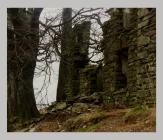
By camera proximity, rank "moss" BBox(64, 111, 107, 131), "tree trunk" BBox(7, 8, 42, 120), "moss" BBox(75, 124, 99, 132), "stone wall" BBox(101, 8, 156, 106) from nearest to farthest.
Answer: "moss" BBox(75, 124, 99, 132) < "moss" BBox(64, 111, 107, 131) < "stone wall" BBox(101, 8, 156, 106) < "tree trunk" BBox(7, 8, 42, 120)

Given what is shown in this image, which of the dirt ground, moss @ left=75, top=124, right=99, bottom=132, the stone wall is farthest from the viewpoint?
the stone wall

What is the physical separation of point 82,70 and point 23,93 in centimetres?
377

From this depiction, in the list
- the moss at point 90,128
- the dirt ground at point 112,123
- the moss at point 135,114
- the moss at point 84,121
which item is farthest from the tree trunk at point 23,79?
the moss at point 135,114

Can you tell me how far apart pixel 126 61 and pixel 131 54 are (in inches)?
40.5

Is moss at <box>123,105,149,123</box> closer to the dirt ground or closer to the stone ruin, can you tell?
the dirt ground

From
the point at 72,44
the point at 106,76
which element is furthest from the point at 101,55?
the point at 72,44

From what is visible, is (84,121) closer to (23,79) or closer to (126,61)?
(126,61)

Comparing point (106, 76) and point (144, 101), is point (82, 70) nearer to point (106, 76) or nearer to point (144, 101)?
point (106, 76)

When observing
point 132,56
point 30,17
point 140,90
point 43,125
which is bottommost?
point 43,125

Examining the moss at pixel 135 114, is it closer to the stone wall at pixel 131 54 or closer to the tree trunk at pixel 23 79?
the stone wall at pixel 131 54

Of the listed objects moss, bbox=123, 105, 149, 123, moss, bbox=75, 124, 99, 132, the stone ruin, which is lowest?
Result: moss, bbox=75, 124, 99, 132

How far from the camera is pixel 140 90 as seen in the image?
35.4 feet

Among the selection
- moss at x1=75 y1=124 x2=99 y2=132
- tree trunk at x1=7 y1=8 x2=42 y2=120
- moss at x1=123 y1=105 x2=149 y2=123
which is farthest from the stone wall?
tree trunk at x1=7 y1=8 x2=42 y2=120

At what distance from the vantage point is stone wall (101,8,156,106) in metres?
10.4
